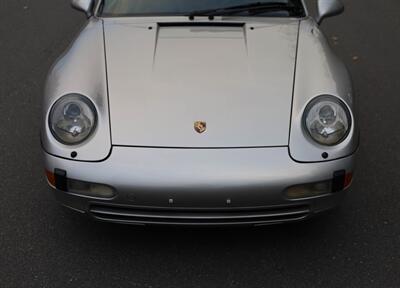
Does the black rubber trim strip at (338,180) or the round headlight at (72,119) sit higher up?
the round headlight at (72,119)

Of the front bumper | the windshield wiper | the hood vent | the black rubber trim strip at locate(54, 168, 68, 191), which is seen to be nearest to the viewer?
the front bumper

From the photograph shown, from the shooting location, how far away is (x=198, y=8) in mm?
3848

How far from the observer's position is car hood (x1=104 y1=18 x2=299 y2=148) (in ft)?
9.58

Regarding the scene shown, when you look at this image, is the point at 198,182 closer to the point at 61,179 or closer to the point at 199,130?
the point at 199,130

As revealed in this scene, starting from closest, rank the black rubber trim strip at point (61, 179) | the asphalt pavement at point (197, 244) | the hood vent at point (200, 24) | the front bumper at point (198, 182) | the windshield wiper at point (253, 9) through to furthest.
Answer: the front bumper at point (198, 182)
the black rubber trim strip at point (61, 179)
the asphalt pavement at point (197, 244)
the hood vent at point (200, 24)
the windshield wiper at point (253, 9)

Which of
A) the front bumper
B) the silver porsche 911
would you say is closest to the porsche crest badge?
the silver porsche 911

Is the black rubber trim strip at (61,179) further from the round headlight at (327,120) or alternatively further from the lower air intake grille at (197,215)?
the round headlight at (327,120)

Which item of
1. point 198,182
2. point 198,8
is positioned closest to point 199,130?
point 198,182

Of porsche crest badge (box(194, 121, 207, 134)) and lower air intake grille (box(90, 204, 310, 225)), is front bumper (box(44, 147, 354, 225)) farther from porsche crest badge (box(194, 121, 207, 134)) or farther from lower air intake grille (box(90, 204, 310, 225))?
→ porsche crest badge (box(194, 121, 207, 134))

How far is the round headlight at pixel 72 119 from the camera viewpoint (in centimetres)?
295

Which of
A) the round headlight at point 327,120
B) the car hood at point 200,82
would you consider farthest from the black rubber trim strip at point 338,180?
the car hood at point 200,82

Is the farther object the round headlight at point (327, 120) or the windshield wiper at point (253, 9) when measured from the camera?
the windshield wiper at point (253, 9)

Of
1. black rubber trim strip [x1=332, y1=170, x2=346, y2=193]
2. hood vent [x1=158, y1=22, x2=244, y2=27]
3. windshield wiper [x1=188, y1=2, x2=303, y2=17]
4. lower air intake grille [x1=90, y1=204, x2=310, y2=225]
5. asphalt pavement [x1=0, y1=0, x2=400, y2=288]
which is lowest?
asphalt pavement [x1=0, y1=0, x2=400, y2=288]

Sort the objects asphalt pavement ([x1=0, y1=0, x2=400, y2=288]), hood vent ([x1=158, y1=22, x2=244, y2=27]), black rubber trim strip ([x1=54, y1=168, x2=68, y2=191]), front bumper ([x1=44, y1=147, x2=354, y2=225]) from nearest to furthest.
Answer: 1. front bumper ([x1=44, y1=147, x2=354, y2=225])
2. black rubber trim strip ([x1=54, y1=168, x2=68, y2=191])
3. asphalt pavement ([x1=0, y1=0, x2=400, y2=288])
4. hood vent ([x1=158, y1=22, x2=244, y2=27])
